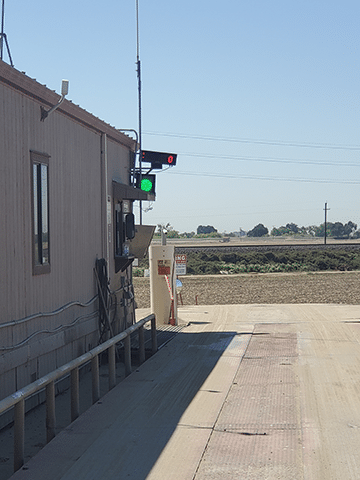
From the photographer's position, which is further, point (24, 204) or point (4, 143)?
point (24, 204)

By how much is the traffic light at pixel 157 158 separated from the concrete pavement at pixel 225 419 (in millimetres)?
3734

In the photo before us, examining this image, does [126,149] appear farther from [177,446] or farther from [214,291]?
[214,291]

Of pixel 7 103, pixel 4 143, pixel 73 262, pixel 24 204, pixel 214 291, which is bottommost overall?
pixel 214 291

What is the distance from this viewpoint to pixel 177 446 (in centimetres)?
577

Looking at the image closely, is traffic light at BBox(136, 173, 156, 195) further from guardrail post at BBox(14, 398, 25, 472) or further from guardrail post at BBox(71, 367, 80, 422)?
guardrail post at BBox(14, 398, 25, 472)

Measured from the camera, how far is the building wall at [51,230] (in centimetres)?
698

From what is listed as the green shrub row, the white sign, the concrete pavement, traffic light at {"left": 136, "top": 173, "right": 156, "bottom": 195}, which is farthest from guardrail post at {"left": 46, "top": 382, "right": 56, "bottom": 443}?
the green shrub row

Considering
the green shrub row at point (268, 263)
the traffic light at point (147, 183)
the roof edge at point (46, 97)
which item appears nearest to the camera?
the roof edge at point (46, 97)

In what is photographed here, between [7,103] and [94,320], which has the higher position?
[7,103]

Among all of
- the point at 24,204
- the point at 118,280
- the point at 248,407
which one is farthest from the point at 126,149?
the point at 248,407

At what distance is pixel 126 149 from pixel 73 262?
12.9ft

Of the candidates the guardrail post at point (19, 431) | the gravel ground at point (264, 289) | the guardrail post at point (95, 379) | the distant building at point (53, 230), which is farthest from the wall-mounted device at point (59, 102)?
the gravel ground at point (264, 289)

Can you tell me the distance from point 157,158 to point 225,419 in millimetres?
7068

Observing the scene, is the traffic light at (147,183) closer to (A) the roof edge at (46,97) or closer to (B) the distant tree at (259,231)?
(A) the roof edge at (46,97)
